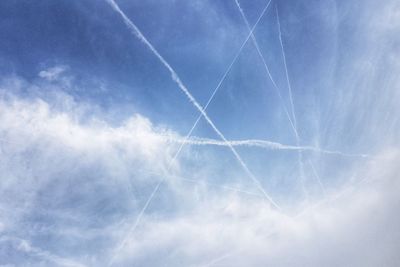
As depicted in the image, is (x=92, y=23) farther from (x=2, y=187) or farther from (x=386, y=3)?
(x=386, y=3)

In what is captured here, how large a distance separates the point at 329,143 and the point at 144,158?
19.4 feet

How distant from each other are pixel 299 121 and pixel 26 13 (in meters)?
6.70

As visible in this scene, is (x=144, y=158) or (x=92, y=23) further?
(x=144, y=158)

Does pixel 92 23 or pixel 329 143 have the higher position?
pixel 329 143

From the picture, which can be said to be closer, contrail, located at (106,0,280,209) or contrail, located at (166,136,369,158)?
contrail, located at (106,0,280,209)

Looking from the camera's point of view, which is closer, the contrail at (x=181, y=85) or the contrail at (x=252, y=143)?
the contrail at (x=181, y=85)

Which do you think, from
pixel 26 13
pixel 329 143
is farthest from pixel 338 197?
pixel 26 13

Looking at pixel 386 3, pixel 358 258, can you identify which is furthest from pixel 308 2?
pixel 358 258

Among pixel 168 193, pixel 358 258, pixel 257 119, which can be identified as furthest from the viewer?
pixel 358 258

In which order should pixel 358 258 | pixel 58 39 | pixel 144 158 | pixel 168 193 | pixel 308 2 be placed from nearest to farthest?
pixel 58 39 → pixel 144 158 → pixel 168 193 → pixel 308 2 → pixel 358 258

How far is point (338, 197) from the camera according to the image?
10070mm

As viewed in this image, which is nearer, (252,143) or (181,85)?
(181,85)

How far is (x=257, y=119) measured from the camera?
770cm

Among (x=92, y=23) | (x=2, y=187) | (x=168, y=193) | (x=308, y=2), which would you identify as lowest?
(x=2, y=187)
